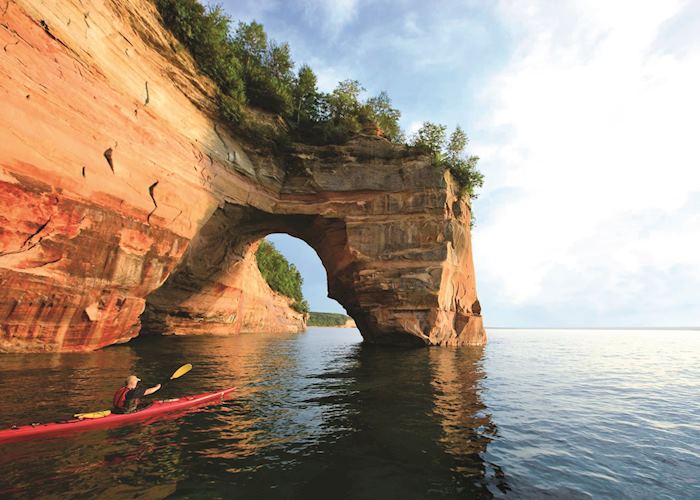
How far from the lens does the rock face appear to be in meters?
12.2

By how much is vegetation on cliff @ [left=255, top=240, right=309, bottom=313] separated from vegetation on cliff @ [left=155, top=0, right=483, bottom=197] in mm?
39554

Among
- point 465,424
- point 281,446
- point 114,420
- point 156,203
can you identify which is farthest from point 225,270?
point 465,424

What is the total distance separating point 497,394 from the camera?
463 inches

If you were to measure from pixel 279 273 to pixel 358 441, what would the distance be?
204ft

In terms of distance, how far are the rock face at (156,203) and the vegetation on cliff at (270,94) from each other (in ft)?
4.06

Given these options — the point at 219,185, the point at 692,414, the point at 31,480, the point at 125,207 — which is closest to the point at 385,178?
the point at 219,185

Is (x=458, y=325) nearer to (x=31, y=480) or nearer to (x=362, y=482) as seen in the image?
(x=362, y=482)

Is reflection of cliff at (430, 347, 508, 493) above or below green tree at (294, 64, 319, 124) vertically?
below

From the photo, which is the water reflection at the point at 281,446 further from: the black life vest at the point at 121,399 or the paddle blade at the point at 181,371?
the black life vest at the point at 121,399

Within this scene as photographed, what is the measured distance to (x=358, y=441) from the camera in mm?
6992

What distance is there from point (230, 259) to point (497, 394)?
23.6 metres

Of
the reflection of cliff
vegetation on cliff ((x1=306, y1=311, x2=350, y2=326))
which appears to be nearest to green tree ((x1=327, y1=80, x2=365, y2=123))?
the reflection of cliff

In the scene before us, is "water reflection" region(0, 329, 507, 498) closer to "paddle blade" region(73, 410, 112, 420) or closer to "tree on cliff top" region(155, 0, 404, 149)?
"paddle blade" region(73, 410, 112, 420)

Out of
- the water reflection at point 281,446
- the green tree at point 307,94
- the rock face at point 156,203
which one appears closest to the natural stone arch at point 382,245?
the rock face at point 156,203
